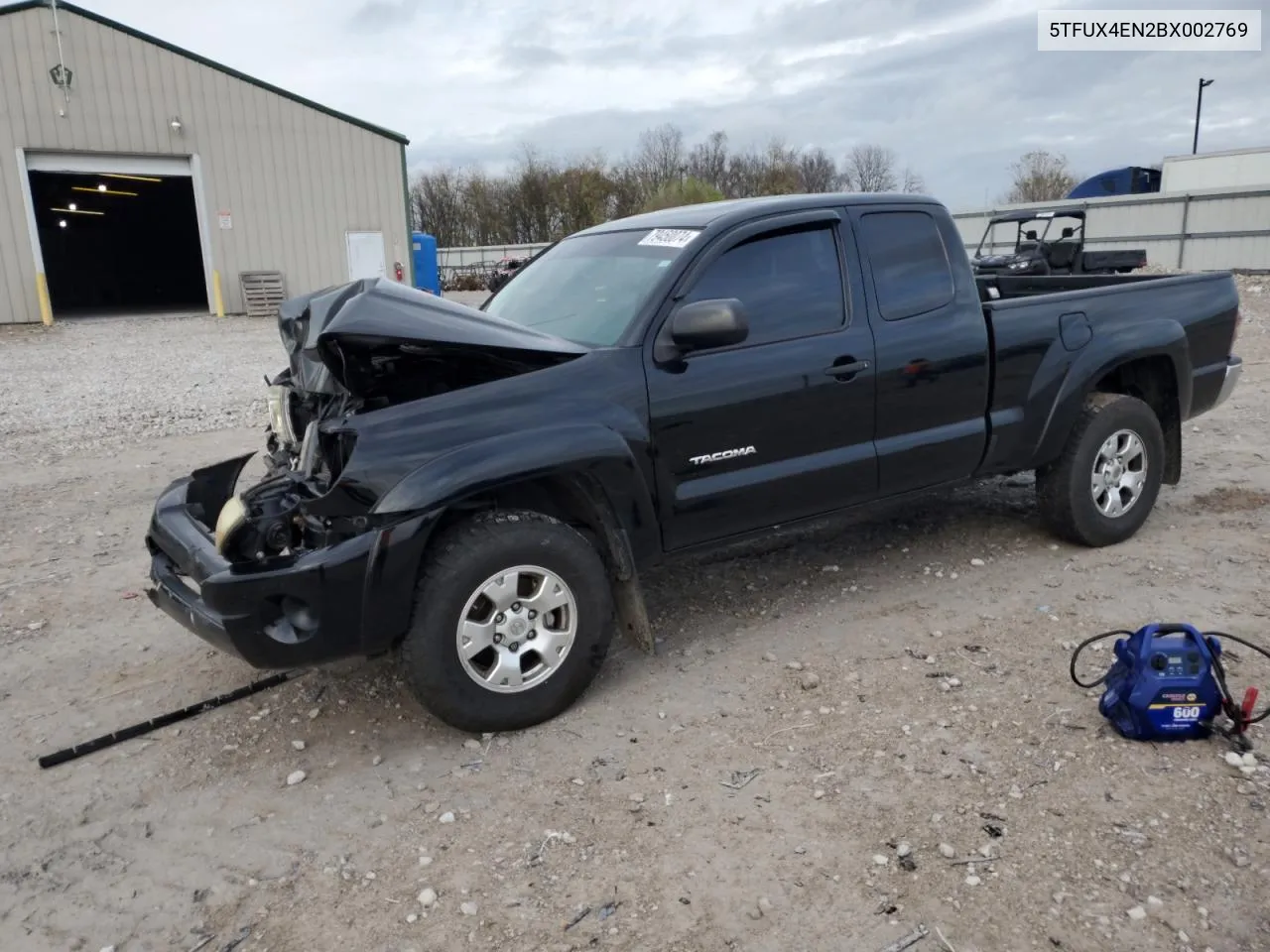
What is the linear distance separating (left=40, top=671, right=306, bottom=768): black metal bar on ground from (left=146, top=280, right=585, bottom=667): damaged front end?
1.46 ft

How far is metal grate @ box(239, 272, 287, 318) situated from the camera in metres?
23.1

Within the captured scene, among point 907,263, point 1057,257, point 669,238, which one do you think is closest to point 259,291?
point 1057,257

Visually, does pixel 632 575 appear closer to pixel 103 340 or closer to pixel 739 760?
pixel 739 760

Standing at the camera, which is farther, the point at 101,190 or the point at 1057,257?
the point at 101,190

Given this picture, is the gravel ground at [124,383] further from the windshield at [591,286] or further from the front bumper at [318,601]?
the front bumper at [318,601]

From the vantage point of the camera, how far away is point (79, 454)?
26.9 ft

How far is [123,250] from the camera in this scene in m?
34.5

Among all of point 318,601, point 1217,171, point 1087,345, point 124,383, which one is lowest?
point 124,383

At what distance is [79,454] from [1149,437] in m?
8.04

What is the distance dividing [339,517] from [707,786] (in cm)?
153

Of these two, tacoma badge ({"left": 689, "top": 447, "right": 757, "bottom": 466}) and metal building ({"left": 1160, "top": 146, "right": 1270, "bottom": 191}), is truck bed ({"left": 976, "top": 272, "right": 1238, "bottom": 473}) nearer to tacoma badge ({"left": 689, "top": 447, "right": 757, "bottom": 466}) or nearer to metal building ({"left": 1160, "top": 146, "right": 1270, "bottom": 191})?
tacoma badge ({"left": 689, "top": 447, "right": 757, "bottom": 466})

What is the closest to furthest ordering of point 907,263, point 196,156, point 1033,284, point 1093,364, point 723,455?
point 723,455, point 907,263, point 1093,364, point 1033,284, point 196,156

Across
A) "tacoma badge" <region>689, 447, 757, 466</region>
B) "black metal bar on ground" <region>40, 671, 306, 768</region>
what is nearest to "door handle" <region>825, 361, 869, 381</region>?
"tacoma badge" <region>689, 447, 757, 466</region>

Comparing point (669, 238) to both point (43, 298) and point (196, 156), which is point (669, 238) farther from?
point (196, 156)
